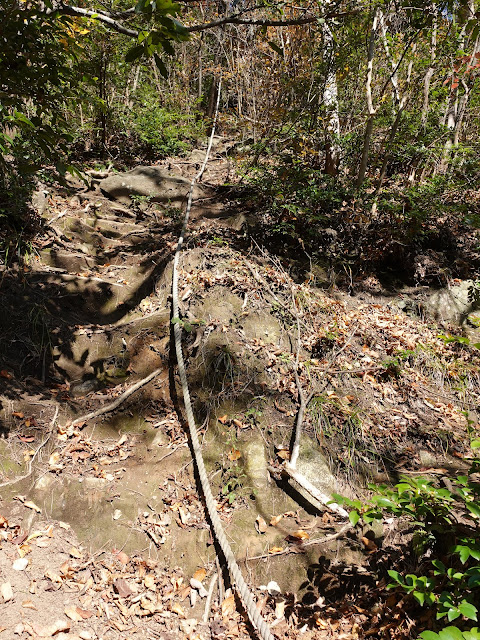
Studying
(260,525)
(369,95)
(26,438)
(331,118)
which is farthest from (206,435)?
(331,118)

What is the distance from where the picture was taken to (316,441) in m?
3.91

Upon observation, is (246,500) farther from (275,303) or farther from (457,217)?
(457,217)

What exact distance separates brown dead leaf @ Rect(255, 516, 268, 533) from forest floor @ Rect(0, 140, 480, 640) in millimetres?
18

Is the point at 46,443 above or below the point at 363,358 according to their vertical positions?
below

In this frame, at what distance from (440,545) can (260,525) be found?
4.54 ft

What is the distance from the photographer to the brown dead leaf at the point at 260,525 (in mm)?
3311

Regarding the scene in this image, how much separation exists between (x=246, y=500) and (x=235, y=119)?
9.05 metres

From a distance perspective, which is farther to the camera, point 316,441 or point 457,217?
point 457,217

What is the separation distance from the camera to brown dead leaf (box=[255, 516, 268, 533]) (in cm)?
331

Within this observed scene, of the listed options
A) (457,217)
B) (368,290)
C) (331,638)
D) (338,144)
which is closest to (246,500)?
(331,638)

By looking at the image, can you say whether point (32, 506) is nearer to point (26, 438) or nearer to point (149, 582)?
point (26, 438)

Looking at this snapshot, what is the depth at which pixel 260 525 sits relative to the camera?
11.0 feet

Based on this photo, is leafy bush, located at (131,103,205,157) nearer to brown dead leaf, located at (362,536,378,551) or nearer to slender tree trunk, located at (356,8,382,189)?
slender tree trunk, located at (356,8,382,189)

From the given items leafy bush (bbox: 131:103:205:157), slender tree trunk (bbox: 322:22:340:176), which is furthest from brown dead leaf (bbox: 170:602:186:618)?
leafy bush (bbox: 131:103:205:157)
